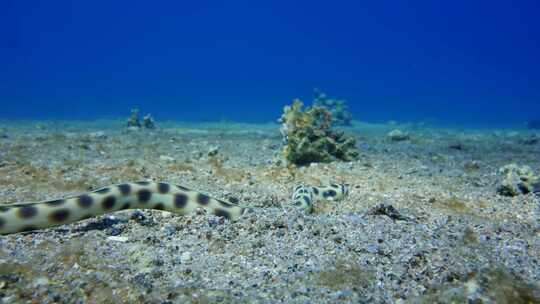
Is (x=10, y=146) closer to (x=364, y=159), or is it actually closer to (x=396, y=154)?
(x=364, y=159)

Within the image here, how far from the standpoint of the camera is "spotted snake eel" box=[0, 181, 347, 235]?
3732mm

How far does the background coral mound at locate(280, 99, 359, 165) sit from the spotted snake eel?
4464mm

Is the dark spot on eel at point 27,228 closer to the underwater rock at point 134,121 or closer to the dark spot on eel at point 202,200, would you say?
the dark spot on eel at point 202,200

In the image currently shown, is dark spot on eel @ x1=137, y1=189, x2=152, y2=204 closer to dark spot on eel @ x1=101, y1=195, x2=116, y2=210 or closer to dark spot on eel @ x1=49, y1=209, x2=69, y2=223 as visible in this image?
dark spot on eel @ x1=101, y1=195, x2=116, y2=210

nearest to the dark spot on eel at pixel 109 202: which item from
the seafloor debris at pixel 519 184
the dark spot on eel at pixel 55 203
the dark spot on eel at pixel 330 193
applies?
the dark spot on eel at pixel 55 203

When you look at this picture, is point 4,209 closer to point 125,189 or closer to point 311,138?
point 125,189

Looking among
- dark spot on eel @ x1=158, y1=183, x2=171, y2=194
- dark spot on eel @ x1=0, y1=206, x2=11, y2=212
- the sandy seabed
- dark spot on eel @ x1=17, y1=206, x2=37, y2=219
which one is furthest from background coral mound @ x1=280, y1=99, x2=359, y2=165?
dark spot on eel @ x1=0, y1=206, x2=11, y2=212

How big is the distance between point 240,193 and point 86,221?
264 centimetres

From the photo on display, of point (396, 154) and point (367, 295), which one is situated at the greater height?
point (396, 154)

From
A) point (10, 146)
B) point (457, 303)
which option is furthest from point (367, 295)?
point (10, 146)

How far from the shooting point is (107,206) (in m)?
4.20

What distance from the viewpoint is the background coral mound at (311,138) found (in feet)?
29.2

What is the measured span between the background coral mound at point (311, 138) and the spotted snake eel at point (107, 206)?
176 inches

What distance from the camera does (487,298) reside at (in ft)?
8.98
